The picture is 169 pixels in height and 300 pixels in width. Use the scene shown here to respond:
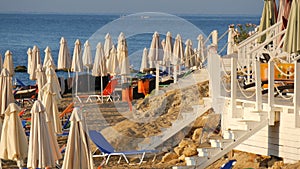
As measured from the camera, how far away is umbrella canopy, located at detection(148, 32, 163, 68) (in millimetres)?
22453

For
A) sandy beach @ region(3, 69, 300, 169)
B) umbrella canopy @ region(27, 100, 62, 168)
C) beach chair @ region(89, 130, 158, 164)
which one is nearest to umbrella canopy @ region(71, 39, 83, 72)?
sandy beach @ region(3, 69, 300, 169)

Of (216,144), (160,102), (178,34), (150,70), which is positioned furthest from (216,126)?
(150,70)

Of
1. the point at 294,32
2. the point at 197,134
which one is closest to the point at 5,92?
the point at 197,134

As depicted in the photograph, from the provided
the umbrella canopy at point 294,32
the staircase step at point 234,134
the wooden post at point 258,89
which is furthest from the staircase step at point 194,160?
the umbrella canopy at point 294,32

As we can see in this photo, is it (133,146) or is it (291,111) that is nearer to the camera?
(291,111)

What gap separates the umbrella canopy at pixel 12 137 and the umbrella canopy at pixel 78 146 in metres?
1.20

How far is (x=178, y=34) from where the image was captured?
21734 mm

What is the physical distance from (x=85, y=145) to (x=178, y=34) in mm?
12613

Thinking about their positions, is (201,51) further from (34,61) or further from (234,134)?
(234,134)

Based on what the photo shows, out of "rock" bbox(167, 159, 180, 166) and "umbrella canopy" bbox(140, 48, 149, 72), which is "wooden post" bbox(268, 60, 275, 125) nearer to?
"rock" bbox(167, 159, 180, 166)

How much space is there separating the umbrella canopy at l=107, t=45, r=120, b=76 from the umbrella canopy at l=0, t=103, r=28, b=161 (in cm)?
1069

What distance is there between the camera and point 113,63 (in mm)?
21375

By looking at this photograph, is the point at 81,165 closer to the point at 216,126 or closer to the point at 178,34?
the point at 216,126

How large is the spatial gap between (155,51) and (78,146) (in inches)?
533
